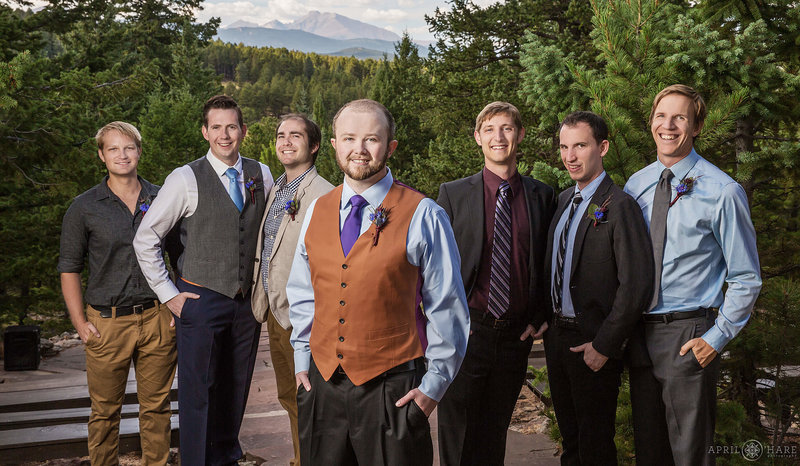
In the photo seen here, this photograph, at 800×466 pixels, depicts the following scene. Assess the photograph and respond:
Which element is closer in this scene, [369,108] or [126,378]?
[369,108]

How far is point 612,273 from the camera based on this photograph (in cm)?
316

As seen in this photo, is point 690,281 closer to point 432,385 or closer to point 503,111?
point 503,111

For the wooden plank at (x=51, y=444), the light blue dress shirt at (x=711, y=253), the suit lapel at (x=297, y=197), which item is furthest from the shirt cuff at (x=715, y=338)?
the wooden plank at (x=51, y=444)

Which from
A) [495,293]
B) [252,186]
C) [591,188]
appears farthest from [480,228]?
[252,186]

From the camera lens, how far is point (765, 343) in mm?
4094

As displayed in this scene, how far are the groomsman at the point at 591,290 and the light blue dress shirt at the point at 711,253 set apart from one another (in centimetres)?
12

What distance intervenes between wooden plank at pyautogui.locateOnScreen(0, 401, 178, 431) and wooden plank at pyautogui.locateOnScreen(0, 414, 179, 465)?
288mm

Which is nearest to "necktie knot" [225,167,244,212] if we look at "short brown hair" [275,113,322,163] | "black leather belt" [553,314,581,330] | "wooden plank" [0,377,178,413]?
"short brown hair" [275,113,322,163]

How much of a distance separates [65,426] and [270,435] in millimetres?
1671

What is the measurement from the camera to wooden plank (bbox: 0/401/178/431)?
5.41 m

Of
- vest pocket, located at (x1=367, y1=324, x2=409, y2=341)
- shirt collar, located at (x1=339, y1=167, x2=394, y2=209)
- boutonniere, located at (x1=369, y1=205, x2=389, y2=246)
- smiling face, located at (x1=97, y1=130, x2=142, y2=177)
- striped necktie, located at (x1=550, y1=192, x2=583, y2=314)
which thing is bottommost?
vest pocket, located at (x1=367, y1=324, x2=409, y2=341)

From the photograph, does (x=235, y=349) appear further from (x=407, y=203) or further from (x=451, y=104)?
(x=451, y=104)

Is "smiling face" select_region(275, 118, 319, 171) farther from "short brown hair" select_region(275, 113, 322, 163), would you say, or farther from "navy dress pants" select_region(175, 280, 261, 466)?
"navy dress pants" select_region(175, 280, 261, 466)

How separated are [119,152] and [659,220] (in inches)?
119
